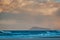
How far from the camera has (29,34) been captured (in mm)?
1304

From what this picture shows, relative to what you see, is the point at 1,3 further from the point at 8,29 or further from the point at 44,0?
the point at 44,0

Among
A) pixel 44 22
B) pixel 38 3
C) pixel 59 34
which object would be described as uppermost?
pixel 38 3

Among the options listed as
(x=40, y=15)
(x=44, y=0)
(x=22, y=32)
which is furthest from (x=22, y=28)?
(x=44, y=0)

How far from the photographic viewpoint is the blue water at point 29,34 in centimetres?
129

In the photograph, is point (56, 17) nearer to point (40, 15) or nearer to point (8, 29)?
point (40, 15)

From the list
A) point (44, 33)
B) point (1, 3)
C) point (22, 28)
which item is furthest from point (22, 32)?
point (1, 3)

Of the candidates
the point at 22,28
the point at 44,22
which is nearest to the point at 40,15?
the point at 44,22

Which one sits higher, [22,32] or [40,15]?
[40,15]

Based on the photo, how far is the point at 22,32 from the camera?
131 centimetres

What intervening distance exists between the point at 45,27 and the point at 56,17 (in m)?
0.13

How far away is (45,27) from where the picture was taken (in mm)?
1340

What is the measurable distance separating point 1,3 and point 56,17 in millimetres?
491

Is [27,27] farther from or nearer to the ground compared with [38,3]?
nearer to the ground

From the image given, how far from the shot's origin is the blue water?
1293 millimetres
